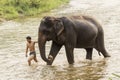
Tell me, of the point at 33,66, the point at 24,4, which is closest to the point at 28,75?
the point at 33,66

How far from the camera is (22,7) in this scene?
3130 cm

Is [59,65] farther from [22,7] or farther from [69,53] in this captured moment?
[22,7]

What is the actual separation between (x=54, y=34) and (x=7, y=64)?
89.7 inches

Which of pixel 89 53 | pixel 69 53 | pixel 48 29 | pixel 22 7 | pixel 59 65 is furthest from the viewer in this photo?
pixel 22 7

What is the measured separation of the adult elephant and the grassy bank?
15.7 meters

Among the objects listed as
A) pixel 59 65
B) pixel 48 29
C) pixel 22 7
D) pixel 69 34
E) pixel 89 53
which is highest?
pixel 48 29

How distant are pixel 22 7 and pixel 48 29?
20.6 m

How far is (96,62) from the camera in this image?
12.4 meters

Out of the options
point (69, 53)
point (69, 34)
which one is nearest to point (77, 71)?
point (69, 53)

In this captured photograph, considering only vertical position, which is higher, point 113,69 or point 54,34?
point 54,34

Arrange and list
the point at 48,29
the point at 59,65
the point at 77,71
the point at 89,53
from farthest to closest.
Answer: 1. the point at 89,53
2. the point at 59,65
3. the point at 77,71
4. the point at 48,29

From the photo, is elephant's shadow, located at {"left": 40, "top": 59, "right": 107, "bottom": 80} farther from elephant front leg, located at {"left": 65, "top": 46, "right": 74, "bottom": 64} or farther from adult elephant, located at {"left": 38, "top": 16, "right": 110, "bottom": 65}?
adult elephant, located at {"left": 38, "top": 16, "right": 110, "bottom": 65}

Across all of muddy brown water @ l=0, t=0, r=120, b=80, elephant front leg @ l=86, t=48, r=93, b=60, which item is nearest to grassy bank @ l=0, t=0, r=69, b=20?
muddy brown water @ l=0, t=0, r=120, b=80

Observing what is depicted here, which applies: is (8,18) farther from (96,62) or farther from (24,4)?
(96,62)
